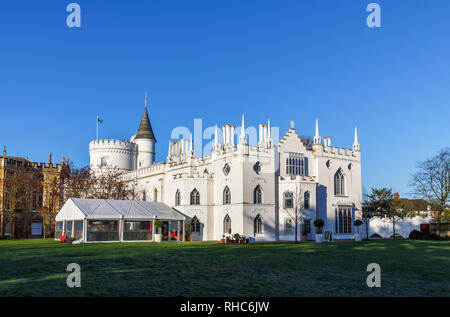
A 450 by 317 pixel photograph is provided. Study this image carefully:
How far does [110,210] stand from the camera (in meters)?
38.1

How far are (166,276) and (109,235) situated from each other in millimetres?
25368

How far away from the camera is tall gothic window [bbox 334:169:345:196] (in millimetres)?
50594

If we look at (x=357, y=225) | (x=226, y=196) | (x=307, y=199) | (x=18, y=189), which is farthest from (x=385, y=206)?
(x=18, y=189)

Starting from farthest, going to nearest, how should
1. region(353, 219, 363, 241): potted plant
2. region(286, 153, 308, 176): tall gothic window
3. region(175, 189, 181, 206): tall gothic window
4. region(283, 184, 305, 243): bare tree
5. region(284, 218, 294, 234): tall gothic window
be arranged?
region(353, 219, 363, 241): potted plant
region(286, 153, 308, 176): tall gothic window
region(175, 189, 181, 206): tall gothic window
region(284, 218, 294, 234): tall gothic window
region(283, 184, 305, 243): bare tree

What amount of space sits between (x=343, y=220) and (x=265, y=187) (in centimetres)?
1160

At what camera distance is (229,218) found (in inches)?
1763

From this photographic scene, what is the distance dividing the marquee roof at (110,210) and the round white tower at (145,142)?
2678cm

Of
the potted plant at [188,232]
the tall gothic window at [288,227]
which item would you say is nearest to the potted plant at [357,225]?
the tall gothic window at [288,227]

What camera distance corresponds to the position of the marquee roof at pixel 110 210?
3684cm

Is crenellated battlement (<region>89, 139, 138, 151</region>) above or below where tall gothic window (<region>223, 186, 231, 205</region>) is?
above

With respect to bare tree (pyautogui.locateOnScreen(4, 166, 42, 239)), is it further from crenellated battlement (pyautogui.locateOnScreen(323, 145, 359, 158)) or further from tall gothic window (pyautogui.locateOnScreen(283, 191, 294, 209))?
crenellated battlement (pyautogui.locateOnScreen(323, 145, 359, 158))

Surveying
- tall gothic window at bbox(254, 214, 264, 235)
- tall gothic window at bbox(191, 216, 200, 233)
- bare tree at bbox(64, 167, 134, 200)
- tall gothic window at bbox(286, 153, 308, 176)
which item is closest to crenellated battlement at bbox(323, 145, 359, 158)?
tall gothic window at bbox(286, 153, 308, 176)

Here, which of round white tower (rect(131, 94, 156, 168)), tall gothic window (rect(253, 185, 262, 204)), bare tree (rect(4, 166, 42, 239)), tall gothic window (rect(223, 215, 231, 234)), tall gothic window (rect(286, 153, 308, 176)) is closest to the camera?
tall gothic window (rect(253, 185, 262, 204))
